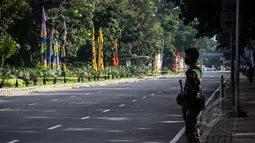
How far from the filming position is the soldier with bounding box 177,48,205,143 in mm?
11367

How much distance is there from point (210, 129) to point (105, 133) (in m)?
2.80

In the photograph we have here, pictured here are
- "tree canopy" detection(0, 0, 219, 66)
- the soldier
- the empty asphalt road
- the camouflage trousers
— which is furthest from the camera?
"tree canopy" detection(0, 0, 219, 66)

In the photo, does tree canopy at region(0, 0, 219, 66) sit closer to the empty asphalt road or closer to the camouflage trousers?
the empty asphalt road

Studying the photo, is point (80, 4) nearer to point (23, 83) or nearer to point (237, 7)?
point (23, 83)

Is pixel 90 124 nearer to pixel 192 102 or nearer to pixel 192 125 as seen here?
pixel 192 125

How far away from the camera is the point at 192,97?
11375 millimetres

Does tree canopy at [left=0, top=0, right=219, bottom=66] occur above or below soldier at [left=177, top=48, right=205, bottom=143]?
above

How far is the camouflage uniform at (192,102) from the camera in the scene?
11.4 m

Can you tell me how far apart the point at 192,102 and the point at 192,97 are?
8cm

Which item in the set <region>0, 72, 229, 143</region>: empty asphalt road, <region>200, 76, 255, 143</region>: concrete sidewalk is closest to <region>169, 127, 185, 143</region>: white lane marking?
<region>0, 72, 229, 143</region>: empty asphalt road

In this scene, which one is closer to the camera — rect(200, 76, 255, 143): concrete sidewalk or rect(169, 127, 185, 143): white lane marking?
rect(200, 76, 255, 143): concrete sidewalk

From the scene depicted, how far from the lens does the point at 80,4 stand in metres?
83.0

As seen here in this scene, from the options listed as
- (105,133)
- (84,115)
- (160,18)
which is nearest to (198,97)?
(105,133)

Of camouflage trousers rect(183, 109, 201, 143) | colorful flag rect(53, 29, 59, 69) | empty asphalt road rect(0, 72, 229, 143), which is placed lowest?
empty asphalt road rect(0, 72, 229, 143)
